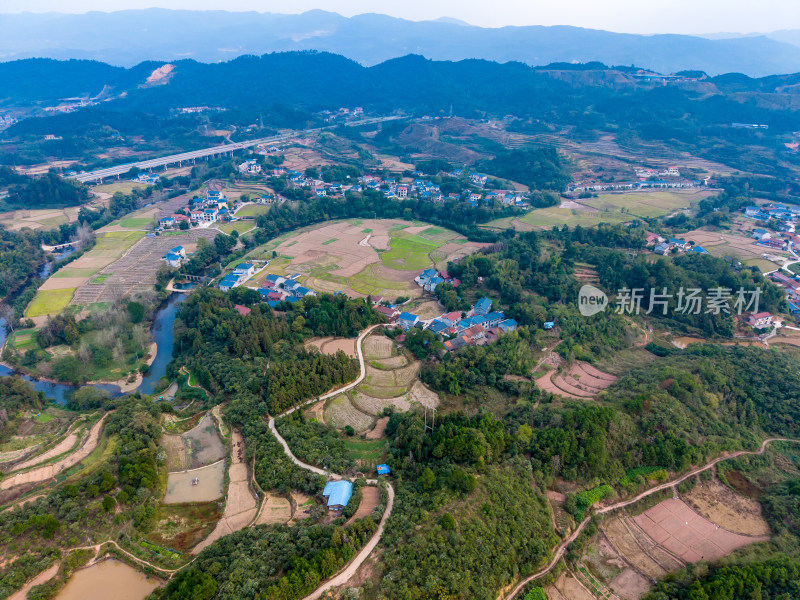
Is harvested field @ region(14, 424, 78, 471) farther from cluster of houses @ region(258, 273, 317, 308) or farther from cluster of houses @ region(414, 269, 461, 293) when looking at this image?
cluster of houses @ region(414, 269, 461, 293)

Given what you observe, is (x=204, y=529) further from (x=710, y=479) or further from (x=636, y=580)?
(x=710, y=479)

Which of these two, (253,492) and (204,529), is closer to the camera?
(204,529)

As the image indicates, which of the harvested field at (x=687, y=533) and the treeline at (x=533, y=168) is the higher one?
the treeline at (x=533, y=168)

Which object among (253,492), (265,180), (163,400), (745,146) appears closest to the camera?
(253,492)

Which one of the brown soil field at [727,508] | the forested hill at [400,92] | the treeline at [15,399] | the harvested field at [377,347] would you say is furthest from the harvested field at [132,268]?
the forested hill at [400,92]

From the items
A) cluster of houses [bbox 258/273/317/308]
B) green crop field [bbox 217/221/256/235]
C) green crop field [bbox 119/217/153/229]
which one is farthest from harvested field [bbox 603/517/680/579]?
green crop field [bbox 119/217/153/229]

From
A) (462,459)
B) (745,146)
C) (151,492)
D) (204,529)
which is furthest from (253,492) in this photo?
(745,146)

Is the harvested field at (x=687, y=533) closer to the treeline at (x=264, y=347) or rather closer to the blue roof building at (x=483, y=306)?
the treeline at (x=264, y=347)
